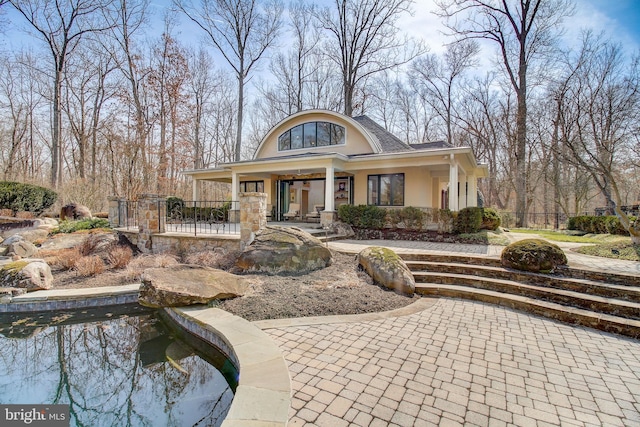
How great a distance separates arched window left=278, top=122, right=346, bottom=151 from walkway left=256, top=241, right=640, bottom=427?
10.5 metres

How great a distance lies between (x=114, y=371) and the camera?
3645 millimetres

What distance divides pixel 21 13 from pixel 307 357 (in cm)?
2299

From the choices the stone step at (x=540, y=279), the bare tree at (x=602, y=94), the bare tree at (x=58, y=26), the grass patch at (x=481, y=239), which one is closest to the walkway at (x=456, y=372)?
the stone step at (x=540, y=279)

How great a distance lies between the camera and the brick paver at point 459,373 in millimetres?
2297

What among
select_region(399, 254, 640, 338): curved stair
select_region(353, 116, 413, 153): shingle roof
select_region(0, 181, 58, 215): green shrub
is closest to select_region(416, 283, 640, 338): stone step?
select_region(399, 254, 640, 338): curved stair

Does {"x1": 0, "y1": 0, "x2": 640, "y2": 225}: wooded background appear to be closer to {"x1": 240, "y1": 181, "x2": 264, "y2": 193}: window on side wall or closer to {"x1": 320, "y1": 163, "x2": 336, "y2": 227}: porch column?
{"x1": 240, "y1": 181, "x2": 264, "y2": 193}: window on side wall

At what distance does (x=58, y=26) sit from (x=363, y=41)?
56.4 feet

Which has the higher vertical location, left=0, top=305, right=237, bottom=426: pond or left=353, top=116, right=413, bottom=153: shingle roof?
left=353, top=116, right=413, bottom=153: shingle roof

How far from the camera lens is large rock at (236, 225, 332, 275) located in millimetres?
6305

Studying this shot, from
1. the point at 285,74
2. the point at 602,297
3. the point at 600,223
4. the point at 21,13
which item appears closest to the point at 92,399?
the point at 602,297

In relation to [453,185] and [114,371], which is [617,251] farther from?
[114,371]

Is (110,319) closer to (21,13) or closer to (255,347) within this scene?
(255,347)

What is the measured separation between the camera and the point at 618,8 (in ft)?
18.7

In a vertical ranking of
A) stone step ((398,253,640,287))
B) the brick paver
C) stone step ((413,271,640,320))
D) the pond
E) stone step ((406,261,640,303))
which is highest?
stone step ((398,253,640,287))
